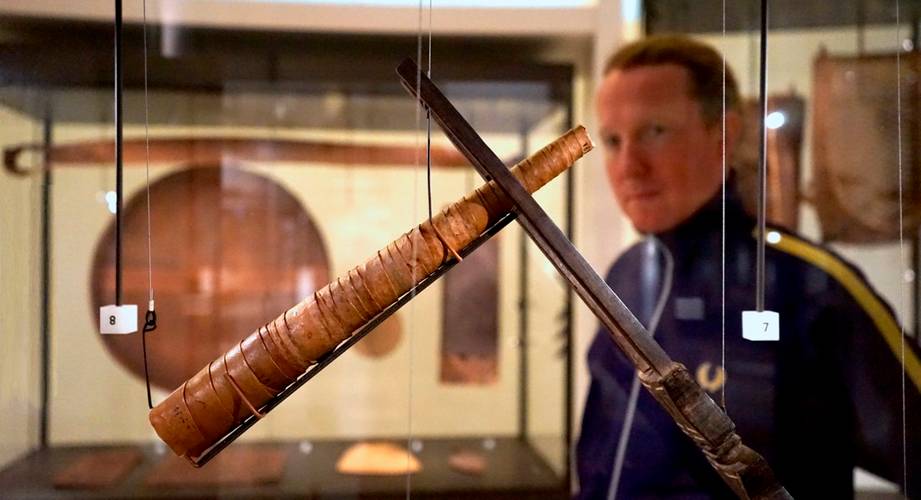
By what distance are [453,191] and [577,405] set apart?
1063 mm

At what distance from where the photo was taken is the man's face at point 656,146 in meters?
2.85

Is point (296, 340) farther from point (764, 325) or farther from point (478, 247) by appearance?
point (764, 325)

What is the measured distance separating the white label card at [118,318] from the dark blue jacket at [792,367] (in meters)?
1.86

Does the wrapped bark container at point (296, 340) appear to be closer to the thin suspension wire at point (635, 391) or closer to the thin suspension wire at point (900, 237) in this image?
the thin suspension wire at point (635, 391)

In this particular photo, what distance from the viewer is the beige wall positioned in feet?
8.68

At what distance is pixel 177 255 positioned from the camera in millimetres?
3146

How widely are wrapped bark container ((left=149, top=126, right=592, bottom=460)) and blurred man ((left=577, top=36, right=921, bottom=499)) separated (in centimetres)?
121

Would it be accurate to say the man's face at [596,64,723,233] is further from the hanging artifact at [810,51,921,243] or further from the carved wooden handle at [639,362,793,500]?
the carved wooden handle at [639,362,793,500]

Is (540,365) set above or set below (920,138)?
below

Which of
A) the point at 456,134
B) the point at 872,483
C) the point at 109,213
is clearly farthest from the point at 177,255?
the point at 872,483

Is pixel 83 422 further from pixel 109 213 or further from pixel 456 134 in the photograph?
pixel 456 134

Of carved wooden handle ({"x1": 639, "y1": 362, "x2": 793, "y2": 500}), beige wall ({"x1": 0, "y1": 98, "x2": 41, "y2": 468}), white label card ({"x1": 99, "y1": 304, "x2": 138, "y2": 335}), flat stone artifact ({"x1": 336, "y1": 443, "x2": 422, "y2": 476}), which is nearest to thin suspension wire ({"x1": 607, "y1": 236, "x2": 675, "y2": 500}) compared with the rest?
flat stone artifact ({"x1": 336, "y1": 443, "x2": 422, "y2": 476})

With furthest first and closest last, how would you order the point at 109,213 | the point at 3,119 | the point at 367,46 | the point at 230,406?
the point at 367,46 < the point at 109,213 < the point at 3,119 < the point at 230,406

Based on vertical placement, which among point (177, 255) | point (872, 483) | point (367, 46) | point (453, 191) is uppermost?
point (367, 46)
